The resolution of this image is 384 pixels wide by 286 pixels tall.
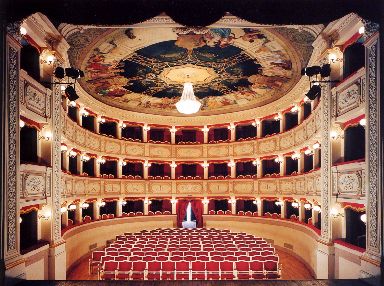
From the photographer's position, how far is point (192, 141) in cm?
2477

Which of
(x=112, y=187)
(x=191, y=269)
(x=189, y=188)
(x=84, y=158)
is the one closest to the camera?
(x=191, y=269)

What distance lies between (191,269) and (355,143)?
631cm

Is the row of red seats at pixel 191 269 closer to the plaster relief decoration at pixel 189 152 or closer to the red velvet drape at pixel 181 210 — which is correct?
the red velvet drape at pixel 181 210

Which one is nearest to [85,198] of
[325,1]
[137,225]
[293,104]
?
[137,225]

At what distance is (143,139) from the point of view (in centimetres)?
2341

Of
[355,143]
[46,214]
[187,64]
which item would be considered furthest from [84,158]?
[355,143]

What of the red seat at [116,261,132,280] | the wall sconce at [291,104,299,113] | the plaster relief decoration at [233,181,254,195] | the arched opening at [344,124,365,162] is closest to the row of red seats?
the red seat at [116,261,132,280]

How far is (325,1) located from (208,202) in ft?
59.3

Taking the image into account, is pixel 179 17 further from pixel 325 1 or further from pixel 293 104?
pixel 293 104

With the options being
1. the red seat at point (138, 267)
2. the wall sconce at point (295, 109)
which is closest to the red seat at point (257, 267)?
the red seat at point (138, 267)

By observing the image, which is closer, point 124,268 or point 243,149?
point 124,268

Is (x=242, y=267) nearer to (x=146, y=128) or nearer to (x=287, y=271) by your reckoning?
(x=287, y=271)

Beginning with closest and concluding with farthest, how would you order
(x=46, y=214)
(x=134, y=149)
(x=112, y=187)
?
(x=46, y=214) < (x=112, y=187) < (x=134, y=149)

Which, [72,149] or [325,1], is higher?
[325,1]
